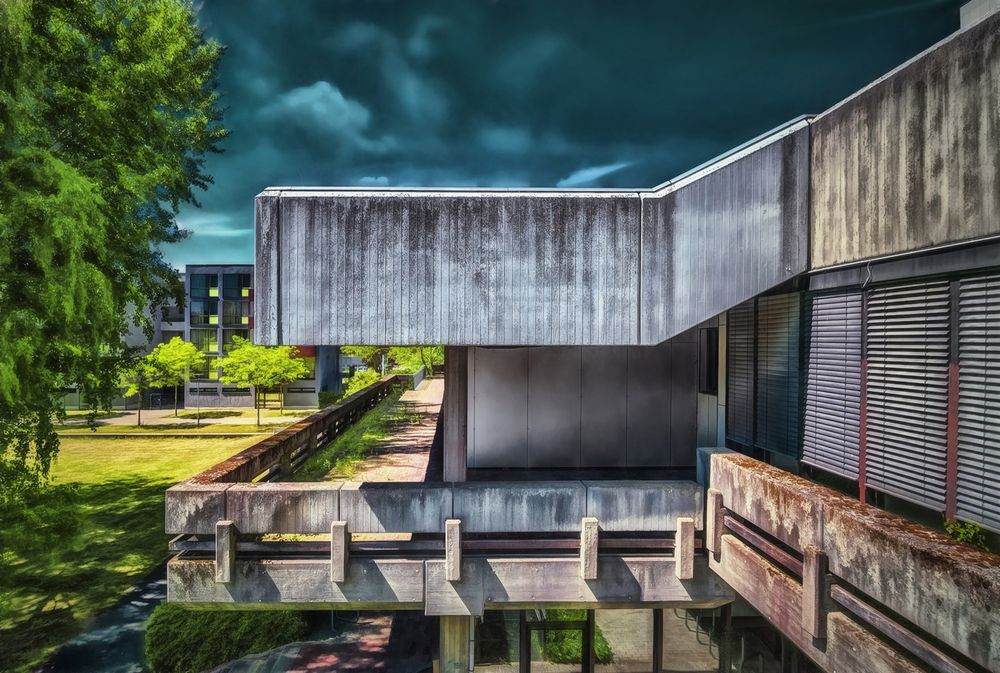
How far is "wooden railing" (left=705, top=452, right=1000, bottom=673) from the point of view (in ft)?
12.3

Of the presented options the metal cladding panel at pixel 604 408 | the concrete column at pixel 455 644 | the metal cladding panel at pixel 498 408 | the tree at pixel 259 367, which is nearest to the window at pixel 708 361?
the metal cladding panel at pixel 604 408

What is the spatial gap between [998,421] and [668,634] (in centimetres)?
656

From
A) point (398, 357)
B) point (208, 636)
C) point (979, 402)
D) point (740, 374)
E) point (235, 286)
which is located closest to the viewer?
point (979, 402)

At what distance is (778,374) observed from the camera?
733 cm

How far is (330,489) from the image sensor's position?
22.9 feet

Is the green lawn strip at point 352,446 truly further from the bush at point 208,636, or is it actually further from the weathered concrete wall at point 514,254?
the weathered concrete wall at point 514,254

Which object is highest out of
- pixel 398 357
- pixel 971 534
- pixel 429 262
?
pixel 429 262

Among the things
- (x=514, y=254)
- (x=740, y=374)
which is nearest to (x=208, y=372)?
(x=514, y=254)

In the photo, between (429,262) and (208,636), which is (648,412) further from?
(208,636)

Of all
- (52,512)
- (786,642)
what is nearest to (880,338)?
(786,642)

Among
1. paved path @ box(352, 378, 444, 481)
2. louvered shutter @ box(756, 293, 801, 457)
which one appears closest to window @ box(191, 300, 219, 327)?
paved path @ box(352, 378, 444, 481)

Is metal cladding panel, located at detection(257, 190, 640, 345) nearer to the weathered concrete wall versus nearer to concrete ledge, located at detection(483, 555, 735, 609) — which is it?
the weathered concrete wall

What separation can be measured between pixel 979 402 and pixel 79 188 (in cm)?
1349

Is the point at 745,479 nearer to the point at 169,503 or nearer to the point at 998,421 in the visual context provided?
the point at 998,421
